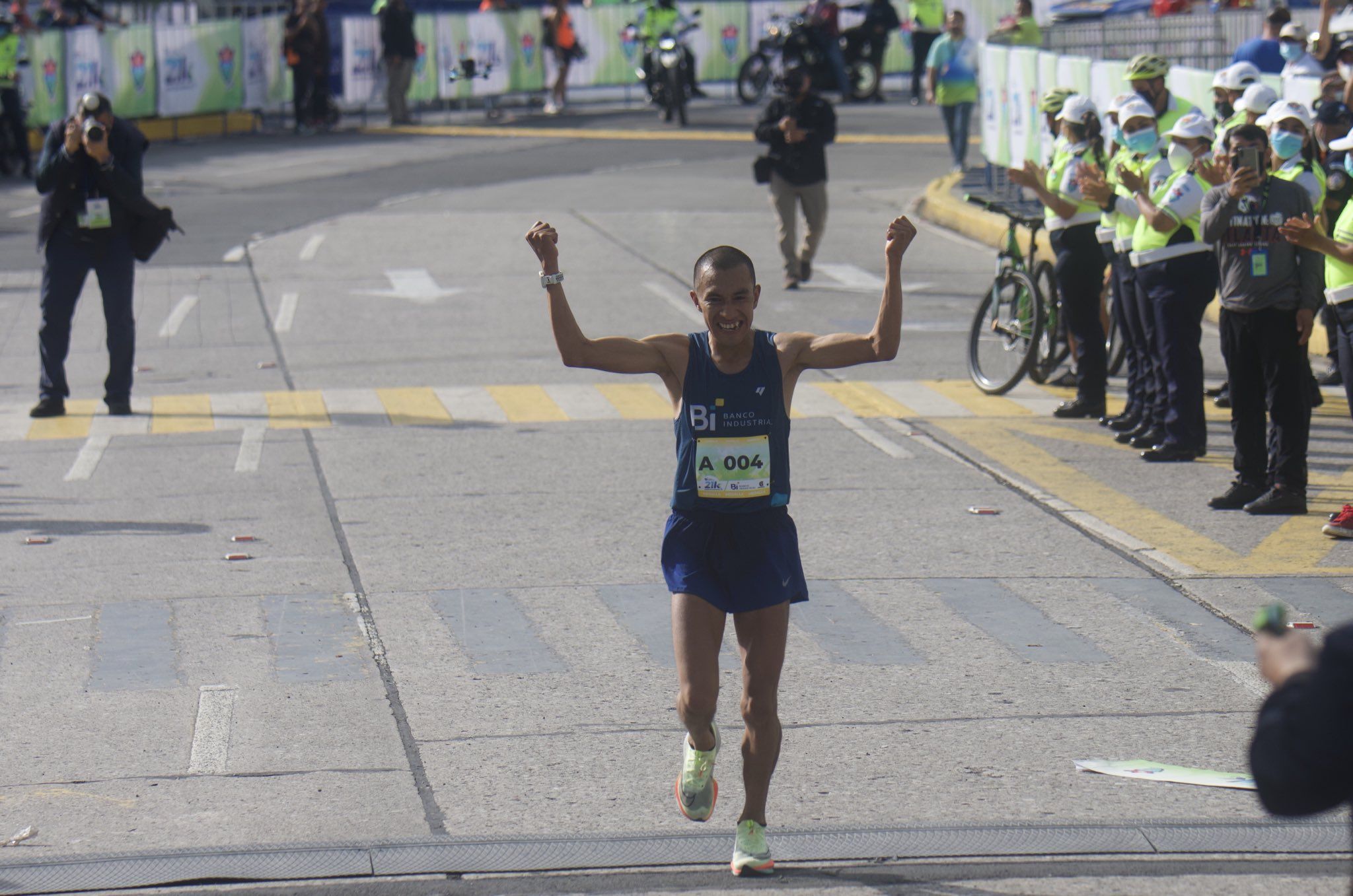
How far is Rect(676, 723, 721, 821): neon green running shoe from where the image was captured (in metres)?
5.43

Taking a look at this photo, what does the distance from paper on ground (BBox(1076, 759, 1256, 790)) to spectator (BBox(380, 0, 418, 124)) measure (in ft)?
95.7

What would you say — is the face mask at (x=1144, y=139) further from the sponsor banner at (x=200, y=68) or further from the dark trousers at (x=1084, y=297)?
the sponsor banner at (x=200, y=68)

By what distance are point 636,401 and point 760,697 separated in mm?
8032

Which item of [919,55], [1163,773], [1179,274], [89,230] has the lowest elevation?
[1163,773]

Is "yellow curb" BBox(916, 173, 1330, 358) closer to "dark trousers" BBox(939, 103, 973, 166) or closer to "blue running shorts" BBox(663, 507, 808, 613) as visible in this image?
"dark trousers" BBox(939, 103, 973, 166)

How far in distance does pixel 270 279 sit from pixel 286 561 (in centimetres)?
1047

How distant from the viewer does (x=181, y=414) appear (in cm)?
1295

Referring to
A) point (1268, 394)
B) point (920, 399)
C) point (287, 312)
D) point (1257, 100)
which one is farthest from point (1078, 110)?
point (287, 312)

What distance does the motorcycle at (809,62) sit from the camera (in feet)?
115

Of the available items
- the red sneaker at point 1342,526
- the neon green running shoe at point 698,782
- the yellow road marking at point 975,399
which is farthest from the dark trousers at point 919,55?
the neon green running shoe at point 698,782

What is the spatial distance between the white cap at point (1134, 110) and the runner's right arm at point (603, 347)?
20.4ft

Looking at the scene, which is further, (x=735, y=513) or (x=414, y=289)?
(x=414, y=289)

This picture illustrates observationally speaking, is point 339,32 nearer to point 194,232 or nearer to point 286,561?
point 194,232

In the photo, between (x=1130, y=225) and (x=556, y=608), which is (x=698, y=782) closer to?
(x=556, y=608)
